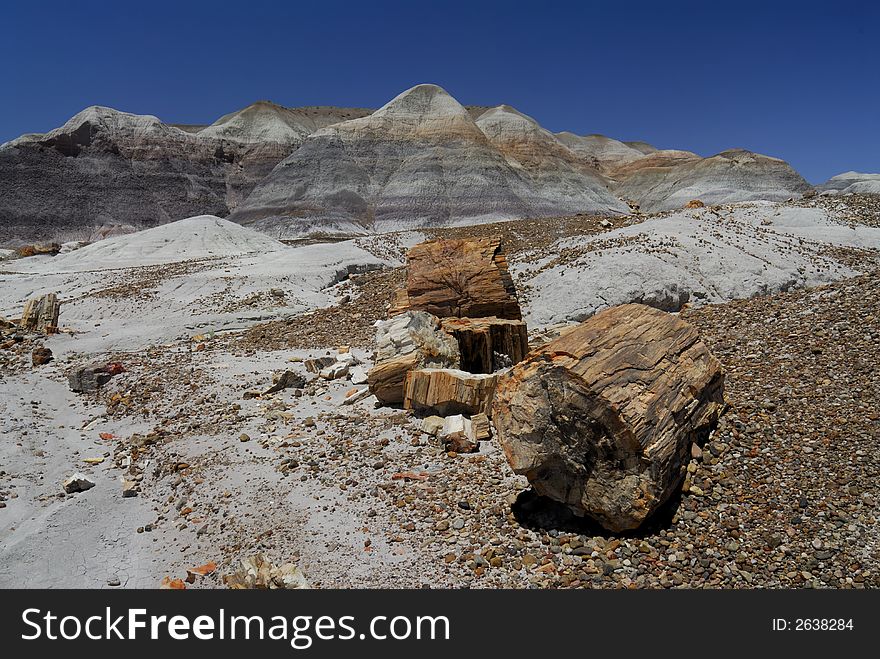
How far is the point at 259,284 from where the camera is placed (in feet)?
67.7

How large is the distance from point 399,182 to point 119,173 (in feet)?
111

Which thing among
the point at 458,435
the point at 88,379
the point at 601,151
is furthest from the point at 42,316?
the point at 601,151

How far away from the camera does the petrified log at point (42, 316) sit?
51.1 feet

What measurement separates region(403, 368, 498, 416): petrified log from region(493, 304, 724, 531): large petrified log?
1.86m

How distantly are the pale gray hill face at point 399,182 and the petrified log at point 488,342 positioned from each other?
164 feet

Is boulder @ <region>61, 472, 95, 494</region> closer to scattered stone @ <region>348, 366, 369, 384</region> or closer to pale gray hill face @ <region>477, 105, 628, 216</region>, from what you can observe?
scattered stone @ <region>348, 366, 369, 384</region>

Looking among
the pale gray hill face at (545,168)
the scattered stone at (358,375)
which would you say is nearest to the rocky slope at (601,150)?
the pale gray hill face at (545,168)

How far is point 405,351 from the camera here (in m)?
8.09

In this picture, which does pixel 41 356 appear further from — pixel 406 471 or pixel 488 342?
pixel 406 471

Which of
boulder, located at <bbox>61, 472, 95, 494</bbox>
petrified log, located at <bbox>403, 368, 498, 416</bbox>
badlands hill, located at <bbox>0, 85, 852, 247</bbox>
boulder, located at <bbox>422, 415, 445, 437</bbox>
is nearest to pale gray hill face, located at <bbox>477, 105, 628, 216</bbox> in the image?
badlands hill, located at <bbox>0, 85, 852, 247</bbox>

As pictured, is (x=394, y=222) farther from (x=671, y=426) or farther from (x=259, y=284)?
(x=671, y=426)

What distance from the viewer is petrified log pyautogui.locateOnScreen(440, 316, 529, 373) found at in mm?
8867

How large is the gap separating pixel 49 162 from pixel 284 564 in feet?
258

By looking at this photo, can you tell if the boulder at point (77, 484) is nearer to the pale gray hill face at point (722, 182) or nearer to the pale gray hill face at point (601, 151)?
the pale gray hill face at point (722, 182)
